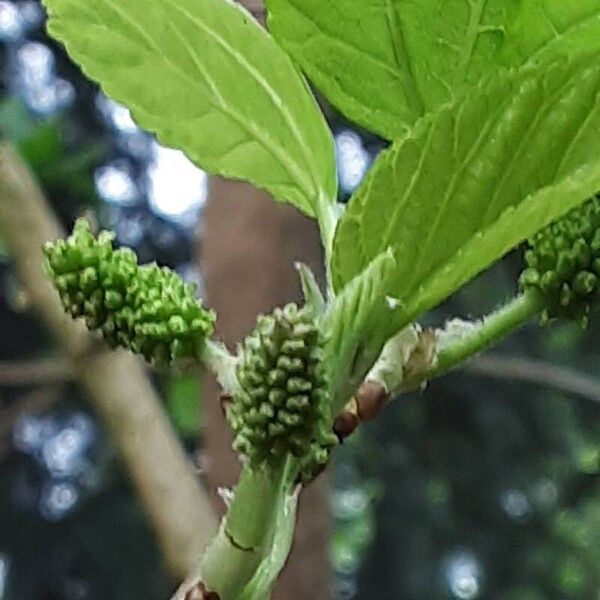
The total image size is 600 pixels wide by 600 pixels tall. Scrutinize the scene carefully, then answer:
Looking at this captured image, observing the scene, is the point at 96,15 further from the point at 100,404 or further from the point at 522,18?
the point at 100,404

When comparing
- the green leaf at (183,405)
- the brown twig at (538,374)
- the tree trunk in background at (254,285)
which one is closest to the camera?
the tree trunk in background at (254,285)

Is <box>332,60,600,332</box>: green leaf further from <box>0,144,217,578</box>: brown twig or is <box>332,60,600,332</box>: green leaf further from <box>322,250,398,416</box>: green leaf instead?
<box>0,144,217,578</box>: brown twig

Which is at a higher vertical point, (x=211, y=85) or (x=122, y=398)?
(x=211, y=85)

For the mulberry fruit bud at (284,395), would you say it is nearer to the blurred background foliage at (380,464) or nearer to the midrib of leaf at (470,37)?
the midrib of leaf at (470,37)

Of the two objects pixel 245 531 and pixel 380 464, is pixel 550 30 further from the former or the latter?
pixel 380 464

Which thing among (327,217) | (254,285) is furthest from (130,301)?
(254,285)

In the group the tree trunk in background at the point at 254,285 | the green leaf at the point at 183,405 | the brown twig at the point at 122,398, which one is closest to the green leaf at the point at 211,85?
the brown twig at the point at 122,398
